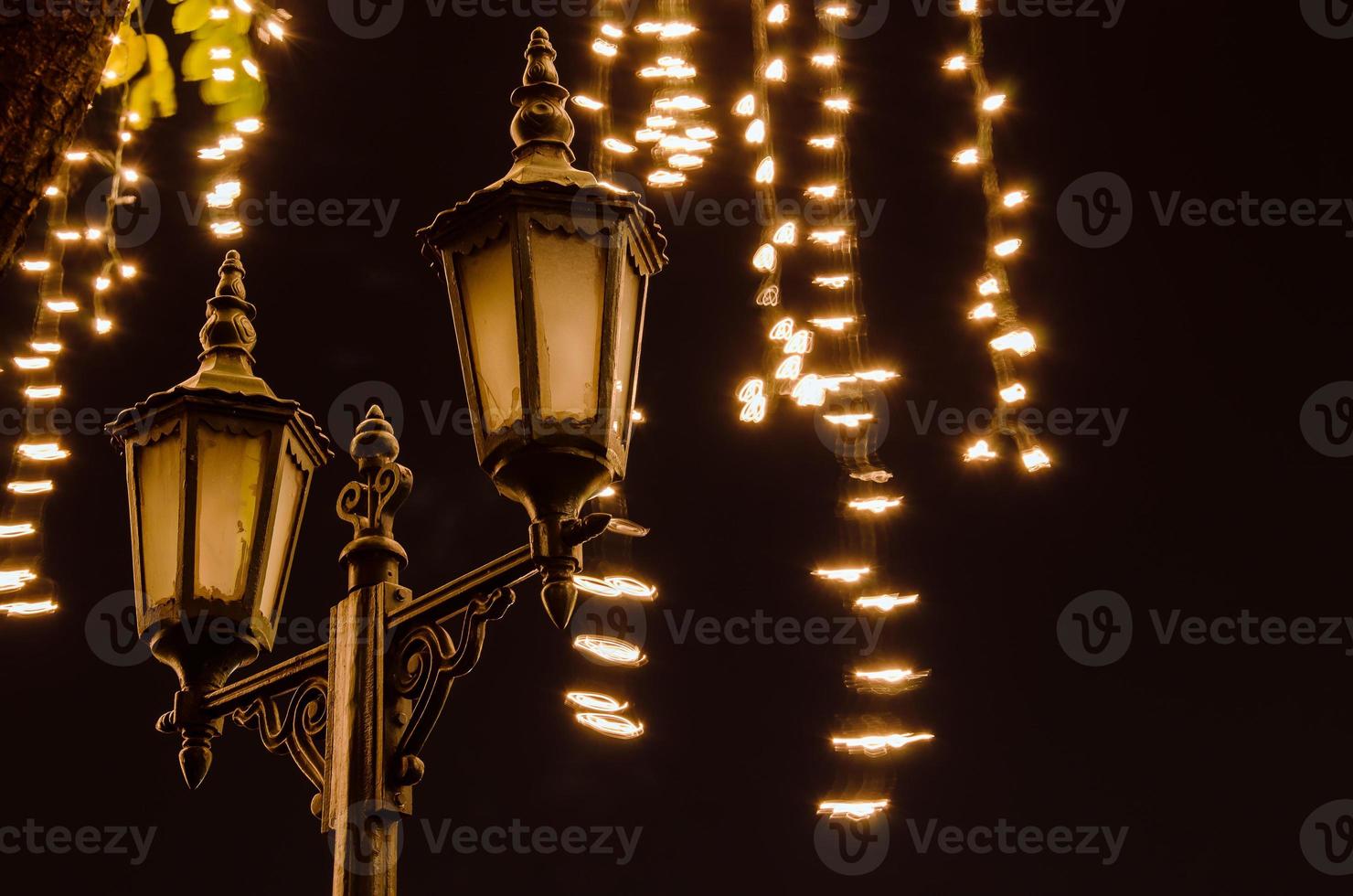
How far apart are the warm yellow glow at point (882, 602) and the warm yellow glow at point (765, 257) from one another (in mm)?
2110

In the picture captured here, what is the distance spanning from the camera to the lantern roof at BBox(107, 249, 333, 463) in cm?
328

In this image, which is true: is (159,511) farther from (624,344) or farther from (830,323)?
(830,323)

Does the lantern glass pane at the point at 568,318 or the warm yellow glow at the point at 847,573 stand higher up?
the lantern glass pane at the point at 568,318

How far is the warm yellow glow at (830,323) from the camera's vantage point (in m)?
8.92

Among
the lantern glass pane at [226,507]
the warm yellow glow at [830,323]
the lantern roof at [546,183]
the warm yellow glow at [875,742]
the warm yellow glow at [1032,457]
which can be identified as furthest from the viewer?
the warm yellow glow at [875,742]

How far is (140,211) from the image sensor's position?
8633mm

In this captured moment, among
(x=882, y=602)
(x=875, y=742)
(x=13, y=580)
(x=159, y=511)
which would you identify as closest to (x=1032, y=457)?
(x=882, y=602)

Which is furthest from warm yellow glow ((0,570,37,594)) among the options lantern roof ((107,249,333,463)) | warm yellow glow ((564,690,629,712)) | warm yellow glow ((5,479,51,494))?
lantern roof ((107,249,333,463))

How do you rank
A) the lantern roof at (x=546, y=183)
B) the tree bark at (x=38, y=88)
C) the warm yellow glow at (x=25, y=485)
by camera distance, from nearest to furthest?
1. the tree bark at (x=38, y=88)
2. the lantern roof at (x=546, y=183)
3. the warm yellow glow at (x=25, y=485)

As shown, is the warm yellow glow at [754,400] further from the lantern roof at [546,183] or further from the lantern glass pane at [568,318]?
the lantern glass pane at [568,318]

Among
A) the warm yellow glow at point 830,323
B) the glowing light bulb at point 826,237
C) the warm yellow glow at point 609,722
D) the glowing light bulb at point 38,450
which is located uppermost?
the glowing light bulb at point 826,237

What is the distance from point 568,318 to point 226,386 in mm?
1029

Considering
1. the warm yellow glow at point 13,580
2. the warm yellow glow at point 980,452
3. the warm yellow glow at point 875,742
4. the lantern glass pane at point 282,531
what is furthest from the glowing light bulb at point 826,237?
the lantern glass pane at point 282,531

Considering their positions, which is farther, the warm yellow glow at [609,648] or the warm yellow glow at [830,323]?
the warm yellow glow at [830,323]
